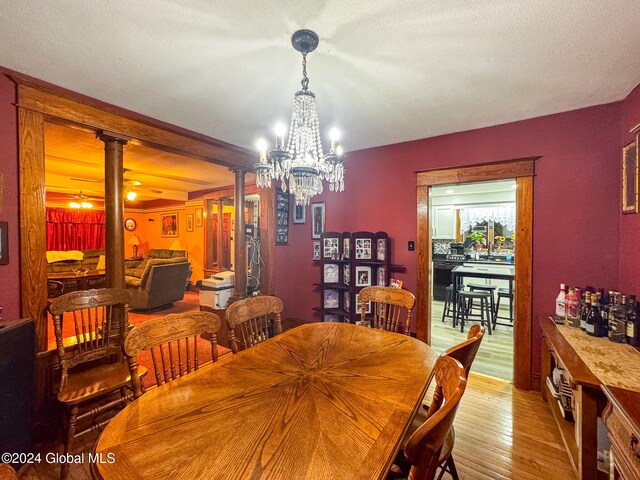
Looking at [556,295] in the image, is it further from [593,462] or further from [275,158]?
[275,158]

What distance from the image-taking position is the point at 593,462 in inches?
57.1

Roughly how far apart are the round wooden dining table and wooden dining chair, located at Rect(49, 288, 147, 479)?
972mm

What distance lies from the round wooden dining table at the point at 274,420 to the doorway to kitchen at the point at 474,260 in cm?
275

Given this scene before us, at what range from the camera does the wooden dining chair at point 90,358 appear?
1.69 meters

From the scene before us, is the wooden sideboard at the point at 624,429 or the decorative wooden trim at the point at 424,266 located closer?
the wooden sideboard at the point at 624,429

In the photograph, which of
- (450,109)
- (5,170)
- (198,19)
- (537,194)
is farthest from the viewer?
(537,194)

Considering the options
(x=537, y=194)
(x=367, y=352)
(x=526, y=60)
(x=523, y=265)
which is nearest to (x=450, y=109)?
(x=526, y=60)

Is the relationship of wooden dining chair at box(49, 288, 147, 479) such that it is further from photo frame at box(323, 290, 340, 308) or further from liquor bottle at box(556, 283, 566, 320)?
liquor bottle at box(556, 283, 566, 320)

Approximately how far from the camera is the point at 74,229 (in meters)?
7.59

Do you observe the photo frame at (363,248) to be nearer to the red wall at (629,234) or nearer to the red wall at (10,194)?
the red wall at (629,234)

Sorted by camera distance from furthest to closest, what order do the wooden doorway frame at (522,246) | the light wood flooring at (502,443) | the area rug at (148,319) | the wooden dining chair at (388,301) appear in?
the area rug at (148,319) → the wooden doorway frame at (522,246) → the wooden dining chair at (388,301) → the light wood flooring at (502,443)

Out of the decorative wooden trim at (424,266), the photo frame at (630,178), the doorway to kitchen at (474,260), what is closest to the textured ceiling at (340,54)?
the photo frame at (630,178)

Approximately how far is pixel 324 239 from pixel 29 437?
2779 mm

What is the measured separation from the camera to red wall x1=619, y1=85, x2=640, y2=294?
6.35 feet
